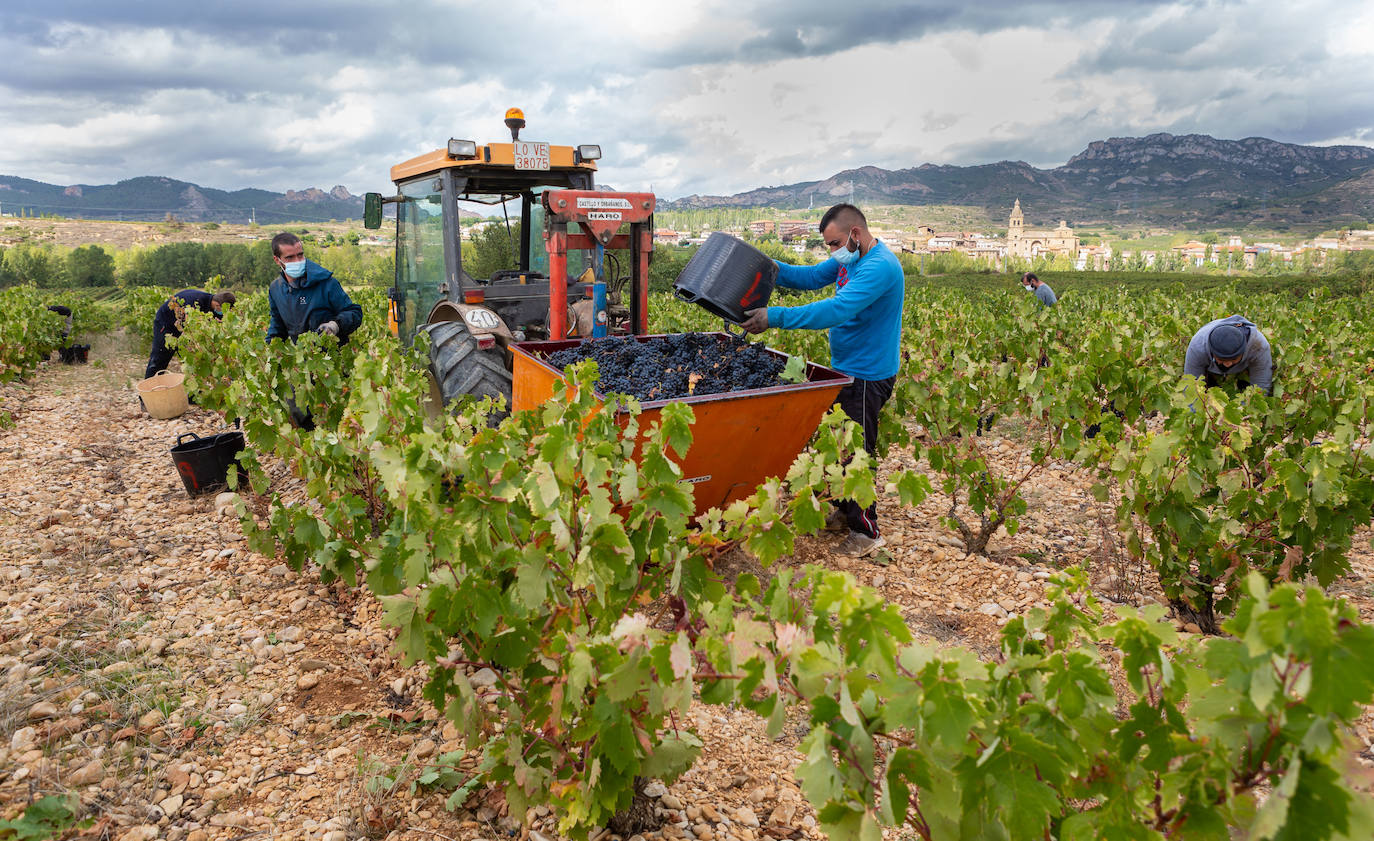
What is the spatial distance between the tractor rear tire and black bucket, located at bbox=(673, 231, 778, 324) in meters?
1.54

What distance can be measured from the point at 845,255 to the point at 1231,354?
7.99ft

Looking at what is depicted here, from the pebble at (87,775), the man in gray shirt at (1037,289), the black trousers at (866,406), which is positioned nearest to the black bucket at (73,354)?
the pebble at (87,775)

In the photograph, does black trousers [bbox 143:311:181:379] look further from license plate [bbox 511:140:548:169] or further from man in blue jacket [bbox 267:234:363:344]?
license plate [bbox 511:140:548:169]

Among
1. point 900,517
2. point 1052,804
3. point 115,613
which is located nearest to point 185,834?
point 115,613

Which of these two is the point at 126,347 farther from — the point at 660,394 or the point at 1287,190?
the point at 1287,190

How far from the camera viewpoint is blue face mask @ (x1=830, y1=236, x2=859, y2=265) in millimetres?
4371

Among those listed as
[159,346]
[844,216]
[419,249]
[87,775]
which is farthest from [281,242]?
→ [87,775]

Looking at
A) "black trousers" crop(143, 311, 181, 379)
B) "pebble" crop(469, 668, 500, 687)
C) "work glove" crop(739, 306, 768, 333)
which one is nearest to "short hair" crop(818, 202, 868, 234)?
"work glove" crop(739, 306, 768, 333)

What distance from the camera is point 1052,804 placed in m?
1.22

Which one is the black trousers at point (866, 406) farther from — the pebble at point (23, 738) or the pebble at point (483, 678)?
the pebble at point (23, 738)

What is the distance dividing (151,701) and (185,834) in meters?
0.80

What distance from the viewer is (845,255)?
445 centimetres

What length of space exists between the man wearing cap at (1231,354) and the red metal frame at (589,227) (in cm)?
351

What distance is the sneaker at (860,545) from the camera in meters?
4.54
